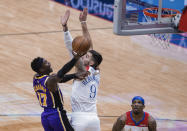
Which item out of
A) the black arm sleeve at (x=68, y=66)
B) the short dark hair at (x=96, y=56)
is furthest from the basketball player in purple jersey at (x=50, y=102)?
the black arm sleeve at (x=68, y=66)

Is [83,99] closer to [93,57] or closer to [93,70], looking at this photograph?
[93,70]

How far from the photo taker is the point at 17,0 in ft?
49.0

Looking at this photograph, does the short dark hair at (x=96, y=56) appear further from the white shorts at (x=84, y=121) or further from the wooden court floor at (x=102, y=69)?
the wooden court floor at (x=102, y=69)

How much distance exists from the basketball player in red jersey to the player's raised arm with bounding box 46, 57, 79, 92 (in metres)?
1.37

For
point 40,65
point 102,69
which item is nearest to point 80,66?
point 40,65

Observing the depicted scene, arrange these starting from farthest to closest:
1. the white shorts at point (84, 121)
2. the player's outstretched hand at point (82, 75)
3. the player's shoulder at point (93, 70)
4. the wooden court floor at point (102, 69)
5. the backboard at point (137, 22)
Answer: the wooden court floor at point (102, 69) < the backboard at point (137, 22) < the player's shoulder at point (93, 70) < the white shorts at point (84, 121) < the player's outstretched hand at point (82, 75)

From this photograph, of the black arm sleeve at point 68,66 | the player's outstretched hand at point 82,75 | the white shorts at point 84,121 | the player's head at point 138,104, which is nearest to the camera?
the black arm sleeve at point 68,66

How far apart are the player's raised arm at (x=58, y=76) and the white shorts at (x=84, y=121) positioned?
40 centimetres

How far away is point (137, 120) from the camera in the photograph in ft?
18.5

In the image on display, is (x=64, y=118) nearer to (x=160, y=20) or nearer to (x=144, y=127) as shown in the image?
(x=144, y=127)

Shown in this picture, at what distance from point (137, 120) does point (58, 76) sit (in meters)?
1.77

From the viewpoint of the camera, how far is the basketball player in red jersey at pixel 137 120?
5.58 m

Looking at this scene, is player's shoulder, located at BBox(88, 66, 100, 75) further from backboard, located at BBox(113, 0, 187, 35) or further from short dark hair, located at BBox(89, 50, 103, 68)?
backboard, located at BBox(113, 0, 187, 35)

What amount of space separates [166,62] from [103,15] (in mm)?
4173
